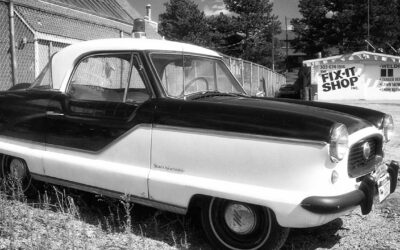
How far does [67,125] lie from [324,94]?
25532 millimetres

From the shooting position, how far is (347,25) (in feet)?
160

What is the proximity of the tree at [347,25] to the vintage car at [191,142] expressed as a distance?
4607 cm

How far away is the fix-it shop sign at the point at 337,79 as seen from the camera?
91.2 ft

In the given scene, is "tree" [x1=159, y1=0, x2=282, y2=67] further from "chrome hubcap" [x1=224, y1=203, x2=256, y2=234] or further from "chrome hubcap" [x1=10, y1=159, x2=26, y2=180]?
"chrome hubcap" [x1=224, y1=203, x2=256, y2=234]

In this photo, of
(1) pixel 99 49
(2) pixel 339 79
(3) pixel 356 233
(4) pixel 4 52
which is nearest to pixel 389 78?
(2) pixel 339 79

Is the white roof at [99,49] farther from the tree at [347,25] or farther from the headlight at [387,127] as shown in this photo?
the tree at [347,25]

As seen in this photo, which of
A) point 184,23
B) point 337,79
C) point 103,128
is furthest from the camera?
point 184,23

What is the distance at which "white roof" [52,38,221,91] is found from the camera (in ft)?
13.1

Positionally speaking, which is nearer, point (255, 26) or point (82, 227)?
point (82, 227)

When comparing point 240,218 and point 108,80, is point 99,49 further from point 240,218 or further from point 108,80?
point 240,218

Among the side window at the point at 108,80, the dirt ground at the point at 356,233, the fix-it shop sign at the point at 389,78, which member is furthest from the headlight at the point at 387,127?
the fix-it shop sign at the point at 389,78

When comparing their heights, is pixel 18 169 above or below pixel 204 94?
below

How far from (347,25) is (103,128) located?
Answer: 4897 cm

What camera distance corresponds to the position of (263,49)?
5662cm
